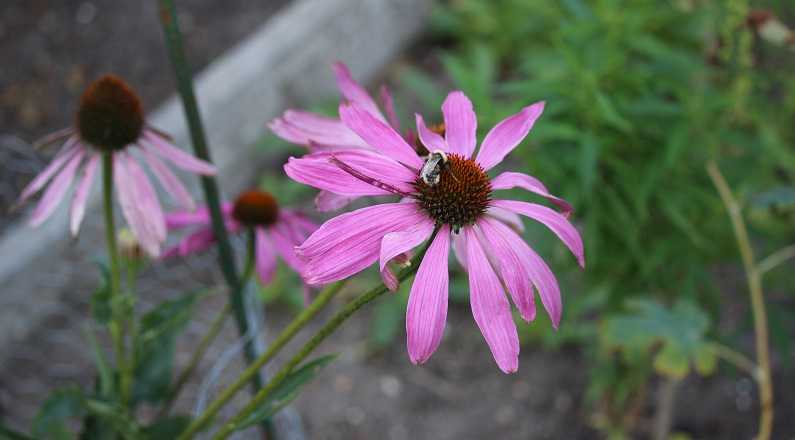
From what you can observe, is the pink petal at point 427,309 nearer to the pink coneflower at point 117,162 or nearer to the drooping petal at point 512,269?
the drooping petal at point 512,269

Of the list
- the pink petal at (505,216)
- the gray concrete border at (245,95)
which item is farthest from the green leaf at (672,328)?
the gray concrete border at (245,95)

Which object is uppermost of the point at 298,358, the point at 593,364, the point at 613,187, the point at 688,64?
the point at 688,64

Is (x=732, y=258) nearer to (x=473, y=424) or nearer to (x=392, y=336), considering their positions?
(x=473, y=424)

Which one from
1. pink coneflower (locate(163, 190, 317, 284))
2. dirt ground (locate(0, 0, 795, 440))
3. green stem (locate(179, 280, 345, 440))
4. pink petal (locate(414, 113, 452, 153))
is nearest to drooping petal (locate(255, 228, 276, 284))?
pink coneflower (locate(163, 190, 317, 284))

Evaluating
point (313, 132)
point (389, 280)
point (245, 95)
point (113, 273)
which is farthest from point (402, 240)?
point (245, 95)

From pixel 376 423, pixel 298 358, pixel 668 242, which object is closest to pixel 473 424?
pixel 376 423

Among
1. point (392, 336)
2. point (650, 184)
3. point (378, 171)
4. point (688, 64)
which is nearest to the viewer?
point (378, 171)

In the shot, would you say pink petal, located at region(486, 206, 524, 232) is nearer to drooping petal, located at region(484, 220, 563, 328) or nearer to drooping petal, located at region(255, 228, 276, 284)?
drooping petal, located at region(484, 220, 563, 328)
